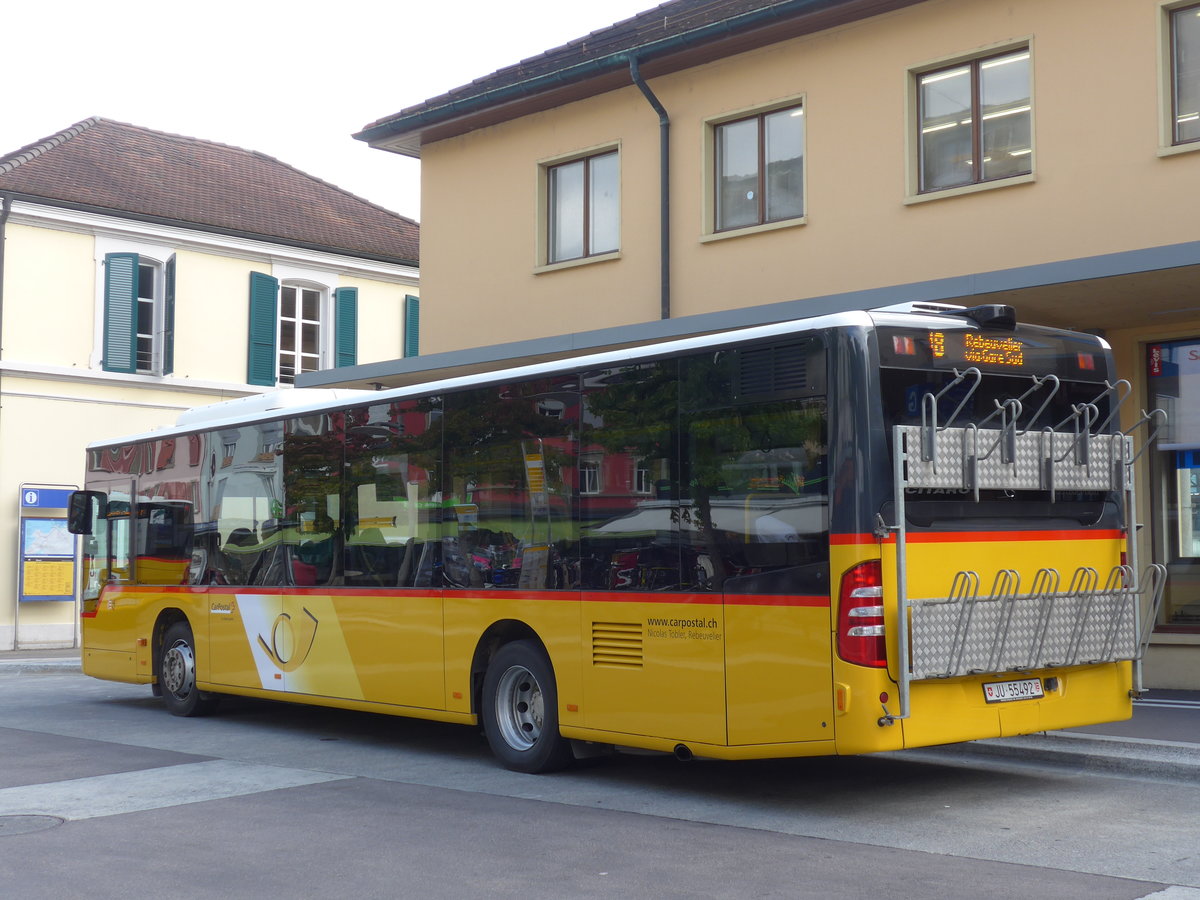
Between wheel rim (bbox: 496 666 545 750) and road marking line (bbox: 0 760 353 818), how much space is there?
117cm

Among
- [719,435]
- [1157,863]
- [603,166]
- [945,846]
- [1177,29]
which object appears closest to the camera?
[1157,863]

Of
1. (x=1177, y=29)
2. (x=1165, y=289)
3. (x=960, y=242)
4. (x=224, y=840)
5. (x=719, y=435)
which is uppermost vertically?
(x=1177, y=29)

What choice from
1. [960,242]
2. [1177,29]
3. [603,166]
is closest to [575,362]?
[960,242]

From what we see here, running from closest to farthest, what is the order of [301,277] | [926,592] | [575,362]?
[926,592]
[575,362]
[301,277]

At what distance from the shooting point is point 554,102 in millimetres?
18281

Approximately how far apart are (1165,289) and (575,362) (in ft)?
17.5

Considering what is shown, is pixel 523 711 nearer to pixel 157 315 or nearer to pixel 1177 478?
pixel 1177 478

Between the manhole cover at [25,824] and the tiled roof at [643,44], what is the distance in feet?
35.6

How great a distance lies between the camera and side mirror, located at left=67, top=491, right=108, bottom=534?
15.6 meters

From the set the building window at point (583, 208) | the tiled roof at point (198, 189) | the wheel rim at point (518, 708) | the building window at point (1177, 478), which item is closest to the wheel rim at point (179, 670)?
the wheel rim at point (518, 708)

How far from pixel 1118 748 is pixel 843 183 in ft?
24.2

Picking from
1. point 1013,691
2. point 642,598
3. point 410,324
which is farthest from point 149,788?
point 410,324

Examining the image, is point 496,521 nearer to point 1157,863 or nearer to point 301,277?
point 1157,863

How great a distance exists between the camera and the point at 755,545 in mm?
8359
